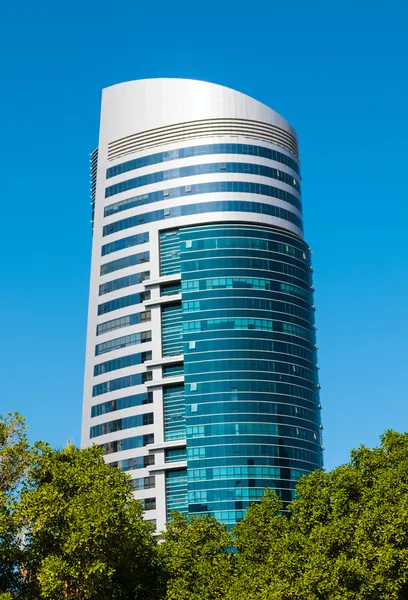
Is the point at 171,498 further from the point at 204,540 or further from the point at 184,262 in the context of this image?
the point at 204,540

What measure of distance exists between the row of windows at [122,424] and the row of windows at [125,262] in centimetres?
1871

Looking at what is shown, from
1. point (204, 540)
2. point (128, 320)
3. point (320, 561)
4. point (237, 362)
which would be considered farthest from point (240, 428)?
point (320, 561)

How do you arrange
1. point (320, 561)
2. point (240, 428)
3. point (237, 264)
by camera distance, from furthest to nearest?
point (237, 264) → point (240, 428) → point (320, 561)

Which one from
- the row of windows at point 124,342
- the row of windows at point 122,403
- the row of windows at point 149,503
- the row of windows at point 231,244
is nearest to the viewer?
the row of windows at point 149,503

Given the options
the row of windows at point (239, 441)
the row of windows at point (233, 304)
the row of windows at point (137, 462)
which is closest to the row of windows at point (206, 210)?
the row of windows at point (233, 304)

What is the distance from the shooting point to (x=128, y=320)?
111875mm

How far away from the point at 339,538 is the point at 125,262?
2407 inches

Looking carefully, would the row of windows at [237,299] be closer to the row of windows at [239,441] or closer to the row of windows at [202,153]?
the row of windows at [239,441]

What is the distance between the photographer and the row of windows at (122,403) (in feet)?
354

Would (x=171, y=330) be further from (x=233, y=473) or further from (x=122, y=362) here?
(x=233, y=473)

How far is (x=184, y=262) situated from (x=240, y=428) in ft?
68.7

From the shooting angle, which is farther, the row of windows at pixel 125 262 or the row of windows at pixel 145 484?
the row of windows at pixel 125 262

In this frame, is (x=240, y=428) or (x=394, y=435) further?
(x=240, y=428)

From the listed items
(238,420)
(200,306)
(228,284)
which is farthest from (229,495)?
(228,284)
